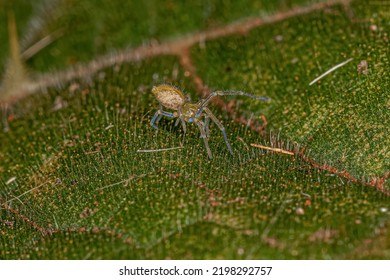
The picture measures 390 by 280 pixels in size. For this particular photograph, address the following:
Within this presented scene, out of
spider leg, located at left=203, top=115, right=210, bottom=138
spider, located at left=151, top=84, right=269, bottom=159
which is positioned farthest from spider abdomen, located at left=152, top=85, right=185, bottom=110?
spider leg, located at left=203, top=115, right=210, bottom=138

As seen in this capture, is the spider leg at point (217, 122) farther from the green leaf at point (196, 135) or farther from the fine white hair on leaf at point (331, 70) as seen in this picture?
the fine white hair on leaf at point (331, 70)

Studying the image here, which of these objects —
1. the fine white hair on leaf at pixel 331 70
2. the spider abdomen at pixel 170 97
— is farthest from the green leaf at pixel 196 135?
the spider abdomen at pixel 170 97

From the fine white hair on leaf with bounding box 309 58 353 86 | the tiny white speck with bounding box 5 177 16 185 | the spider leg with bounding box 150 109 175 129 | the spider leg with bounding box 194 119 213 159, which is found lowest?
the tiny white speck with bounding box 5 177 16 185

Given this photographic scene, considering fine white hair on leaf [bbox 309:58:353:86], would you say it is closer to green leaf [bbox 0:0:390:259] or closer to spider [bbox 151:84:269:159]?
green leaf [bbox 0:0:390:259]

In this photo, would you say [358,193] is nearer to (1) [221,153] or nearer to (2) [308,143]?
(2) [308,143]

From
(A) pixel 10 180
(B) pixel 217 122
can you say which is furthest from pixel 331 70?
(A) pixel 10 180

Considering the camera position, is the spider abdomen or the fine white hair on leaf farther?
the fine white hair on leaf

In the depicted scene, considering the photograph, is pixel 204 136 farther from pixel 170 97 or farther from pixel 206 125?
pixel 170 97

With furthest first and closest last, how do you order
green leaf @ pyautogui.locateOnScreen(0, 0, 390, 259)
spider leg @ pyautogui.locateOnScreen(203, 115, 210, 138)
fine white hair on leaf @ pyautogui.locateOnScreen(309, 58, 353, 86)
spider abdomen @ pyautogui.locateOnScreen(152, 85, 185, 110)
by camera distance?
fine white hair on leaf @ pyautogui.locateOnScreen(309, 58, 353, 86), spider abdomen @ pyautogui.locateOnScreen(152, 85, 185, 110), spider leg @ pyautogui.locateOnScreen(203, 115, 210, 138), green leaf @ pyautogui.locateOnScreen(0, 0, 390, 259)
